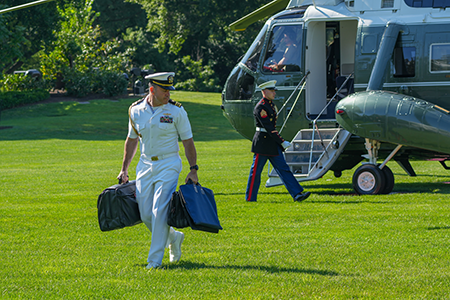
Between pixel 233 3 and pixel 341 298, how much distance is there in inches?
1602

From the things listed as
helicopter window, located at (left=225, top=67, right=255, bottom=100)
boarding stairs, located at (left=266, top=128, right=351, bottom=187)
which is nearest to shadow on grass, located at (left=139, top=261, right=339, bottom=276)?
boarding stairs, located at (left=266, top=128, right=351, bottom=187)

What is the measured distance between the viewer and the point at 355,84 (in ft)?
39.0

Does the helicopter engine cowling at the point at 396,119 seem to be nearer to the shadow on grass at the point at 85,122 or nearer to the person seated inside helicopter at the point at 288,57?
the person seated inside helicopter at the point at 288,57

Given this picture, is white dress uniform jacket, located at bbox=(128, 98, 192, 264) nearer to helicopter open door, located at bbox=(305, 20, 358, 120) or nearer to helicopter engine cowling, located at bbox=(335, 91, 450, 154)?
helicopter engine cowling, located at bbox=(335, 91, 450, 154)

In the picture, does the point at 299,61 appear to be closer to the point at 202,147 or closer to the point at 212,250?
the point at 212,250

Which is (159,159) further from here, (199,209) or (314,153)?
(314,153)

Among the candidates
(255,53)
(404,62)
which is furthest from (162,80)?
(255,53)

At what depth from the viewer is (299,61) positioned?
12438 millimetres

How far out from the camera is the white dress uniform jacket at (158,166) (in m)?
6.07

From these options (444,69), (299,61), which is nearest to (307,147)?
(299,61)

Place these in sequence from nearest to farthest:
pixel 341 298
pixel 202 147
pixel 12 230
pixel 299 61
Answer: pixel 341 298 < pixel 12 230 < pixel 299 61 < pixel 202 147

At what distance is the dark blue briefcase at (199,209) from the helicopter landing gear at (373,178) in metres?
5.65

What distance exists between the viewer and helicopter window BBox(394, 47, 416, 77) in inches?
451

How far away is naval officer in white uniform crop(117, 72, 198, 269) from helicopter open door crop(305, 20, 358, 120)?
6.38 metres
